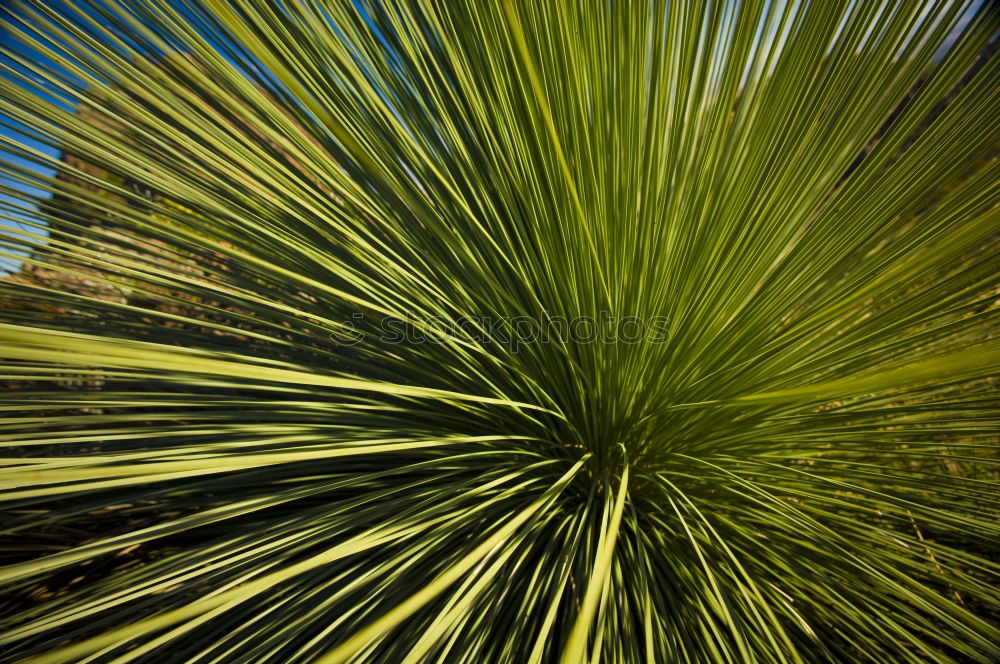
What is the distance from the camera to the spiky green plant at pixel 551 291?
650 millimetres

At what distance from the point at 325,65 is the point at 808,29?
0.73 meters

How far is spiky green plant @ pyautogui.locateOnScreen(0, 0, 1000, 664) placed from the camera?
0.65 metres

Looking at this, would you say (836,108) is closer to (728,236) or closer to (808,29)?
(808,29)

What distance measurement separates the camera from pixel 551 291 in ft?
2.82

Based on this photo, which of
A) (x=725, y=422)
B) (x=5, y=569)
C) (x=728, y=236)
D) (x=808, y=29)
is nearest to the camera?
(x=5, y=569)

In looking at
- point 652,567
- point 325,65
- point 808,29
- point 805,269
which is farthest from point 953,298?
point 325,65

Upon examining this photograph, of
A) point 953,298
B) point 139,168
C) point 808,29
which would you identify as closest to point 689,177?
point 808,29

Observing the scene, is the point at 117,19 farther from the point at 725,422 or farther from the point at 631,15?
the point at 725,422

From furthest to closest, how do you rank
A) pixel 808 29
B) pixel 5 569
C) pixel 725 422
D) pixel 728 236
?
pixel 725 422 < pixel 728 236 < pixel 808 29 < pixel 5 569

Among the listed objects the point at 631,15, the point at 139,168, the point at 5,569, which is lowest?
the point at 5,569

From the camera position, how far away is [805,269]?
→ 0.77 meters

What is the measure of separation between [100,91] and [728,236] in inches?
39.5

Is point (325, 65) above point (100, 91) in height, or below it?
above

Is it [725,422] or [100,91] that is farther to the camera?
[725,422]
